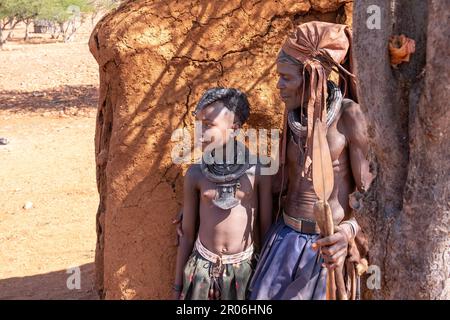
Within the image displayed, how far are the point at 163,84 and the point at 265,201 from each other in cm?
100

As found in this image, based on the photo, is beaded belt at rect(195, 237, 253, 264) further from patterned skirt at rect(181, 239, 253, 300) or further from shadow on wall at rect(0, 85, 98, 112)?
shadow on wall at rect(0, 85, 98, 112)

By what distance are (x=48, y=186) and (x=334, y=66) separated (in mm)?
5706

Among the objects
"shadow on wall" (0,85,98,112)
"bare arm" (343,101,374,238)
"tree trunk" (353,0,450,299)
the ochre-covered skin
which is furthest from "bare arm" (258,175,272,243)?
"shadow on wall" (0,85,98,112)

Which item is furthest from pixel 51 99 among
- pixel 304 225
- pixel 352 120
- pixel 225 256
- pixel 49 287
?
pixel 352 120

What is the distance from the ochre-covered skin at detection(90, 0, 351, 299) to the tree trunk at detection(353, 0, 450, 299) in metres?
1.64

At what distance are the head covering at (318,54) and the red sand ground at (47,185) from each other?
107 inches

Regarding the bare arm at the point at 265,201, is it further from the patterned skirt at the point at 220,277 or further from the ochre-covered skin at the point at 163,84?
the ochre-covered skin at the point at 163,84

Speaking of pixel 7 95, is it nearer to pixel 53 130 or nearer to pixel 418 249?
pixel 53 130

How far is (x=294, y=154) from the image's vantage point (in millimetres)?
2957

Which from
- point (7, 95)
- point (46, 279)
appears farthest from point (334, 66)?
point (7, 95)

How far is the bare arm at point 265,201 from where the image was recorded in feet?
10.1

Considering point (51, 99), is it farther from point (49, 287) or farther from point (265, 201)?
point (265, 201)

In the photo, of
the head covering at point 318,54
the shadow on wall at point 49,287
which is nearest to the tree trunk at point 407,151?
the head covering at point 318,54

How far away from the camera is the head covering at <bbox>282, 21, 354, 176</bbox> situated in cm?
269
